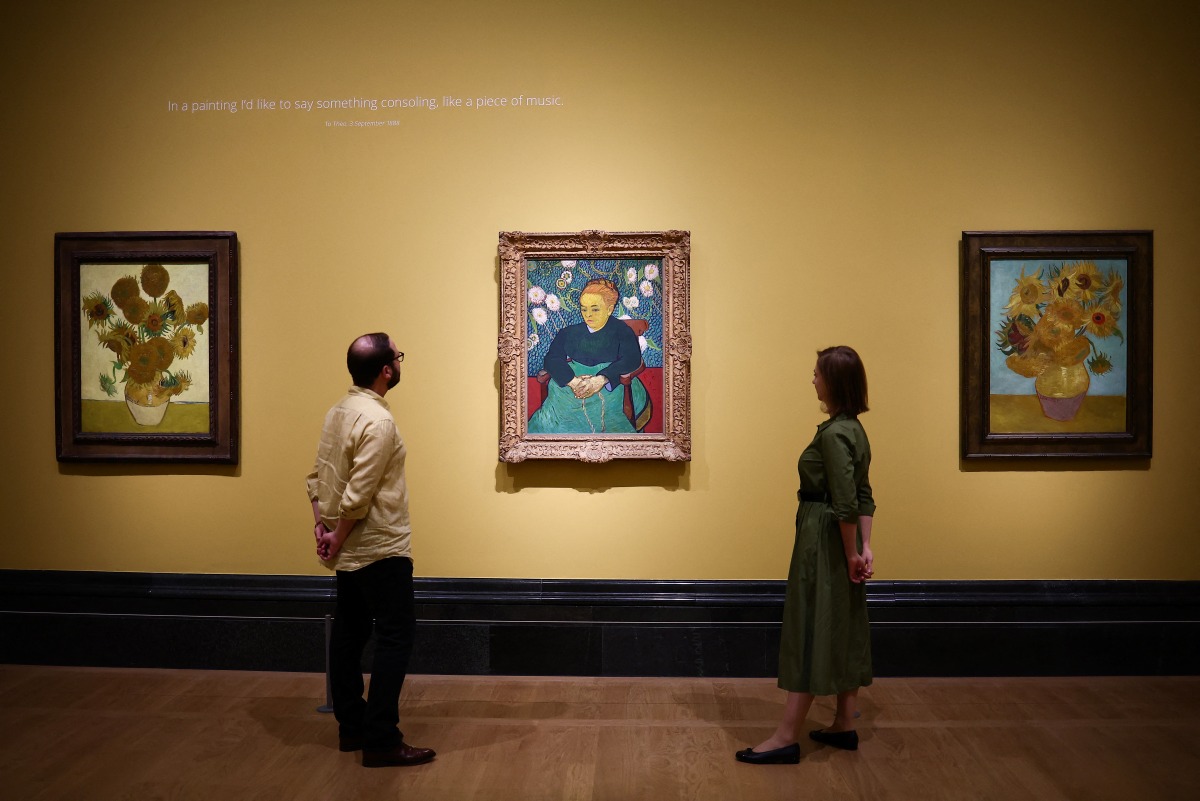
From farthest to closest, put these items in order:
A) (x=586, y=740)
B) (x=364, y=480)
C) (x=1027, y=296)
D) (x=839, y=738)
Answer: (x=1027, y=296) < (x=586, y=740) < (x=839, y=738) < (x=364, y=480)

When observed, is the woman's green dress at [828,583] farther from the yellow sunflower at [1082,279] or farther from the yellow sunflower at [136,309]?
the yellow sunflower at [136,309]

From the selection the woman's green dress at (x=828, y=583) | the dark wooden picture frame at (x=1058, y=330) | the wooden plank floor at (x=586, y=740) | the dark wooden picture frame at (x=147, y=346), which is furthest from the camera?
the dark wooden picture frame at (x=147, y=346)

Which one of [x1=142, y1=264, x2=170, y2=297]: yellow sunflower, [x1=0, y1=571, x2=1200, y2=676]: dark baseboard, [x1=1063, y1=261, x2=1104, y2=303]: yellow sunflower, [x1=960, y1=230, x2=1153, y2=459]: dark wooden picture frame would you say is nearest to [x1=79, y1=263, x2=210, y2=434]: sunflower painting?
[x1=142, y1=264, x2=170, y2=297]: yellow sunflower

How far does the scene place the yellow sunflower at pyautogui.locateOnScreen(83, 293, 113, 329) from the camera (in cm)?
492

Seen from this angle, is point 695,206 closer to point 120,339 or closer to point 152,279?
point 152,279

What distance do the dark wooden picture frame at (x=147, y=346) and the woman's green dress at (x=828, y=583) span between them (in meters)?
3.10

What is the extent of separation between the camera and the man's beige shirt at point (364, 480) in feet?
11.5

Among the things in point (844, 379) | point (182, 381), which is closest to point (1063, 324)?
point (844, 379)

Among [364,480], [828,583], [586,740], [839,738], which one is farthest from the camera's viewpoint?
[586,740]

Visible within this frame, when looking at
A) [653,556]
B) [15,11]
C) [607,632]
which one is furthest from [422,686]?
[15,11]

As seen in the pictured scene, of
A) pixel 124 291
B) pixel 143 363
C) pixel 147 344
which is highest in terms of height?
pixel 124 291

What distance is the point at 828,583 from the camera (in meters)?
Result: 3.62

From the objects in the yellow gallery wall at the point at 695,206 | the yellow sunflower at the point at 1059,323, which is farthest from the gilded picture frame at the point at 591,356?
the yellow sunflower at the point at 1059,323

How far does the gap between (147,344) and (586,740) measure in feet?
10.3
